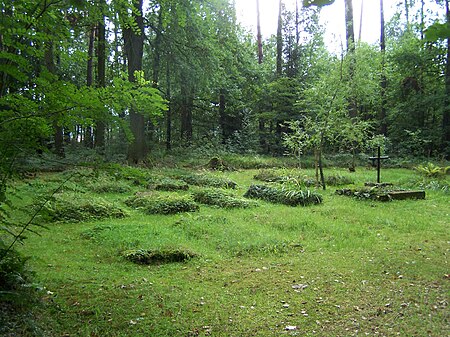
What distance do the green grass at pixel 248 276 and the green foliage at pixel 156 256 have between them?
0.11 meters

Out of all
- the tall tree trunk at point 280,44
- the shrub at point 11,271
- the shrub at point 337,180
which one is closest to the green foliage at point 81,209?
the shrub at point 11,271

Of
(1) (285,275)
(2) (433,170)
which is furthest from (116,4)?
(2) (433,170)

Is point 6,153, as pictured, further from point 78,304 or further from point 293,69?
point 293,69

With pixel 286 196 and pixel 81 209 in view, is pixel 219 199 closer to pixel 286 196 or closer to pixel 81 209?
pixel 286 196

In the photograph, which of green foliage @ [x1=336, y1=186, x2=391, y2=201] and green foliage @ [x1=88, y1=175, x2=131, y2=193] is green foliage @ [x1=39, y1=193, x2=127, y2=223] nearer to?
green foliage @ [x1=88, y1=175, x2=131, y2=193]

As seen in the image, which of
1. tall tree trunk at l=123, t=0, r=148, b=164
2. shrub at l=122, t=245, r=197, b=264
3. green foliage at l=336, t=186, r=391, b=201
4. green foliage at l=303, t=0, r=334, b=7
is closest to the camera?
green foliage at l=303, t=0, r=334, b=7

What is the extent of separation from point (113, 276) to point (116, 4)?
2.99 m

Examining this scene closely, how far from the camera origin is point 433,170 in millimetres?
13094

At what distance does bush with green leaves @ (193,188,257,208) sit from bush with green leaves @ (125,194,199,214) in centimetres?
61

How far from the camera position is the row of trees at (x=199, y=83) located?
9.70 ft

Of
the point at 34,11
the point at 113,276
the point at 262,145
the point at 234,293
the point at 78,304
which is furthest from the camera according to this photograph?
the point at 262,145

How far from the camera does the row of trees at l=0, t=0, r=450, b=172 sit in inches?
116

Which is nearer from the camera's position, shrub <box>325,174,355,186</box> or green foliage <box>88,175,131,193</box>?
green foliage <box>88,175,131,193</box>

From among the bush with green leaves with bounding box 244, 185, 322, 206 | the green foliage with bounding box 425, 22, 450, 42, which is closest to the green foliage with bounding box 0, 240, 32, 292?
the green foliage with bounding box 425, 22, 450, 42
